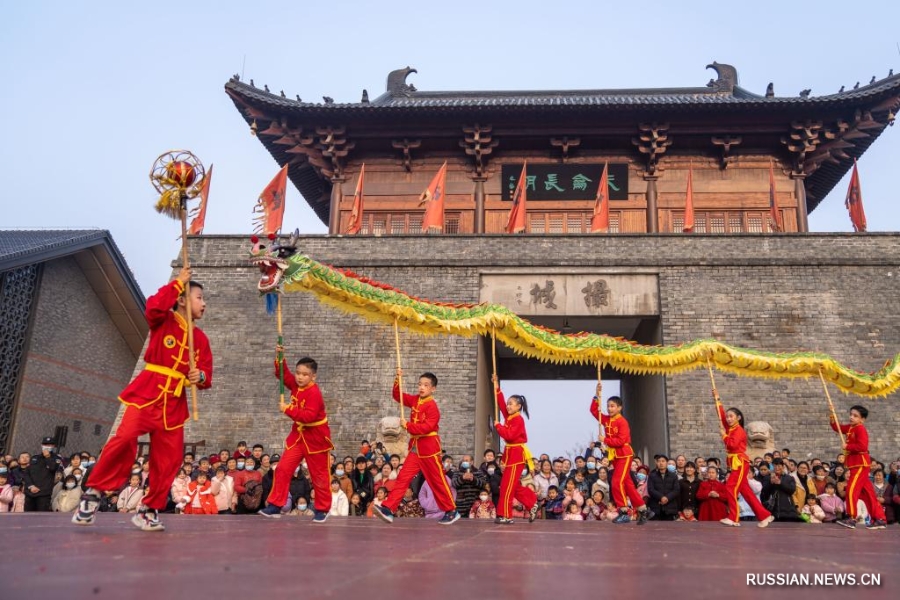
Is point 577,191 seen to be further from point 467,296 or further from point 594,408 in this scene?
point 594,408

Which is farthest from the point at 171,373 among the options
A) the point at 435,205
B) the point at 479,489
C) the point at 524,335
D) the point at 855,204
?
the point at 855,204

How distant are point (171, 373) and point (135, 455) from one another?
61 centimetres

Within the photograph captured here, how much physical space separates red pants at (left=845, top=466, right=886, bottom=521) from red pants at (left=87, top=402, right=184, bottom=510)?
284 inches

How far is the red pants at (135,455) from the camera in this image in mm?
4715

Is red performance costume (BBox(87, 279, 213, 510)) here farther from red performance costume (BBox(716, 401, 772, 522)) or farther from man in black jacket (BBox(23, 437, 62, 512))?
man in black jacket (BBox(23, 437, 62, 512))

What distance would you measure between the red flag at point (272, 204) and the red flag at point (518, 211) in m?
4.84

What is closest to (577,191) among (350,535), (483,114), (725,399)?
(483,114)

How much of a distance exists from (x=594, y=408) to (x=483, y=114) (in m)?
8.76

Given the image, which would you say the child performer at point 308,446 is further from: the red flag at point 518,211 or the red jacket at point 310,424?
→ the red flag at point 518,211

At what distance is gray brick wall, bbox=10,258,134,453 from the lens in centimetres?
1495

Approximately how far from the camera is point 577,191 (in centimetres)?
1571

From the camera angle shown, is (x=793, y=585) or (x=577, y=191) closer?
(x=793, y=585)


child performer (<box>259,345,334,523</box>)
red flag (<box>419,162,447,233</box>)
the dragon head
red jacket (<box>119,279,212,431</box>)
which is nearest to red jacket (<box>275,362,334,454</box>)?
child performer (<box>259,345,334,523</box>)

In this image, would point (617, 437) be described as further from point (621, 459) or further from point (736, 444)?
point (736, 444)
